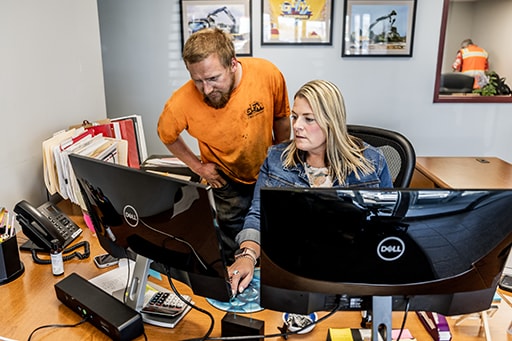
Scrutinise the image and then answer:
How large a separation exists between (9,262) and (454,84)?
12.0ft

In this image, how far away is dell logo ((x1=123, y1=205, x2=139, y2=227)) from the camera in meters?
1.07

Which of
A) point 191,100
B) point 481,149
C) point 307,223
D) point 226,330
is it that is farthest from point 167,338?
point 481,149

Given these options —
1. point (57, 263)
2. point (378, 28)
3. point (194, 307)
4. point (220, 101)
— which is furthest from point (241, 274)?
point (378, 28)

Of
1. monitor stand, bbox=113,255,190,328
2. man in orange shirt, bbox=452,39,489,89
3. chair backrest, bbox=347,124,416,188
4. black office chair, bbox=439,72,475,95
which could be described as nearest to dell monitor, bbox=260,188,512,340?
monitor stand, bbox=113,255,190,328

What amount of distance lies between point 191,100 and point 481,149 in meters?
2.89

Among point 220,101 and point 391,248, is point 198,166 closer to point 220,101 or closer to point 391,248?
point 220,101

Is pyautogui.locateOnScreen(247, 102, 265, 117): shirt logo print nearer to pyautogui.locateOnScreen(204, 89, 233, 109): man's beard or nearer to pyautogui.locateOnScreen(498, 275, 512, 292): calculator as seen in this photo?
pyautogui.locateOnScreen(204, 89, 233, 109): man's beard

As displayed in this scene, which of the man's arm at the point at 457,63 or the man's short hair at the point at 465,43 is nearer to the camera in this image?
the man's arm at the point at 457,63

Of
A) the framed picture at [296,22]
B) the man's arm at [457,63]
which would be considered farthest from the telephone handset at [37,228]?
the man's arm at [457,63]

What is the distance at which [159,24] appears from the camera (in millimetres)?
3488

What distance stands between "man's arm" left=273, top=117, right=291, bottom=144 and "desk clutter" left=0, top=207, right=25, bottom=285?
1.26m

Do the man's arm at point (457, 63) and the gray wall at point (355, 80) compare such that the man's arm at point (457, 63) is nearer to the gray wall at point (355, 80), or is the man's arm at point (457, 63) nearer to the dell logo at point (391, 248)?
the gray wall at point (355, 80)

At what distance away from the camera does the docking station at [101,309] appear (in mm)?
1098

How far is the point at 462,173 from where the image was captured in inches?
109
